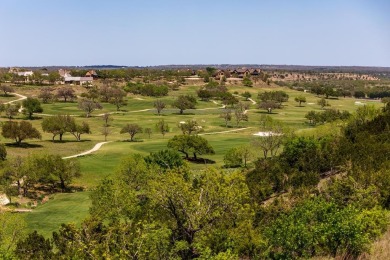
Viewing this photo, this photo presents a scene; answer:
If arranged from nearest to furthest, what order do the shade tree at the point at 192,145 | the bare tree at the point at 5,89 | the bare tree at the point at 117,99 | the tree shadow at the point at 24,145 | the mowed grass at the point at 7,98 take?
1. the shade tree at the point at 192,145
2. the tree shadow at the point at 24,145
3. the mowed grass at the point at 7,98
4. the bare tree at the point at 117,99
5. the bare tree at the point at 5,89

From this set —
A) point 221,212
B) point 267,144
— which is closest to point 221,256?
point 221,212

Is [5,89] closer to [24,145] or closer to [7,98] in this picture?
[7,98]

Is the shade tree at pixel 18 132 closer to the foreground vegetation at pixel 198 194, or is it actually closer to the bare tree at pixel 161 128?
the foreground vegetation at pixel 198 194

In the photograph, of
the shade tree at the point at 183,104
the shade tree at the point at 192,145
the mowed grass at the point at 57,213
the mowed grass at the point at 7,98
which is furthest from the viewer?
the mowed grass at the point at 7,98

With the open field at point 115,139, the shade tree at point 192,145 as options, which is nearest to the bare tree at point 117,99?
the open field at point 115,139

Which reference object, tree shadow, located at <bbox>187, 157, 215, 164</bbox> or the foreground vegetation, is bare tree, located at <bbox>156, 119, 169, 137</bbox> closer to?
the foreground vegetation

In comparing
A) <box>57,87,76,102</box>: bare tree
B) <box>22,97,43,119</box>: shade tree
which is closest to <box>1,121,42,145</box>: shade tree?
<box>22,97,43,119</box>: shade tree

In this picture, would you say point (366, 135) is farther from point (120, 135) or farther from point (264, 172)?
point (120, 135)

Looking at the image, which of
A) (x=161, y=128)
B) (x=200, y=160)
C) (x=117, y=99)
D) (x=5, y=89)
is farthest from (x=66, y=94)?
(x=200, y=160)

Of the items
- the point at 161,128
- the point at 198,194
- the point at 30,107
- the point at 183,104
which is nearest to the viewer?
the point at 198,194
